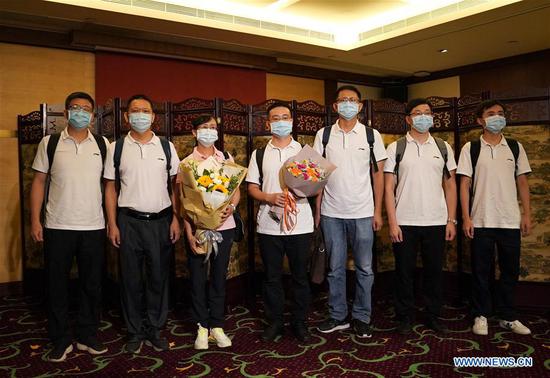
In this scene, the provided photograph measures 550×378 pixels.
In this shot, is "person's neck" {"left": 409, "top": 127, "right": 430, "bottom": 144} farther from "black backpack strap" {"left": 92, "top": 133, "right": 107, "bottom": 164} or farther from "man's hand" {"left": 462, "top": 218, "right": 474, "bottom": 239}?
"black backpack strap" {"left": 92, "top": 133, "right": 107, "bottom": 164}

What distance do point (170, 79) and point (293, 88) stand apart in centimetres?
216

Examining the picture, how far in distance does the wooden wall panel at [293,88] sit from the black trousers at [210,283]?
469 cm

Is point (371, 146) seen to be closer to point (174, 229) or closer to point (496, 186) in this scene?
point (496, 186)

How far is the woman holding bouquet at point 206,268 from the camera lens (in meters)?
3.13

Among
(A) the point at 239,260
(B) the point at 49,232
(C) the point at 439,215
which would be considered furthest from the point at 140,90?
(C) the point at 439,215

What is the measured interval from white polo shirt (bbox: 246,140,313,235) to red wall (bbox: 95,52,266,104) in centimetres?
347

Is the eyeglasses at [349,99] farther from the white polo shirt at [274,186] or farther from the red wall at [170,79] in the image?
the red wall at [170,79]

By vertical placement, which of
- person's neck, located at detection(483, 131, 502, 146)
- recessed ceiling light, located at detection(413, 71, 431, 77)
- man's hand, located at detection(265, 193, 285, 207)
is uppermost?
recessed ceiling light, located at detection(413, 71, 431, 77)

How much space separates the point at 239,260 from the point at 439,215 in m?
1.85

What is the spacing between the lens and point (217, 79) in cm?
694

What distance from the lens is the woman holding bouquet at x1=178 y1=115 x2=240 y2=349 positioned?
3.13m

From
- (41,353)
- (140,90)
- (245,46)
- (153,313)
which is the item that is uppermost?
(245,46)

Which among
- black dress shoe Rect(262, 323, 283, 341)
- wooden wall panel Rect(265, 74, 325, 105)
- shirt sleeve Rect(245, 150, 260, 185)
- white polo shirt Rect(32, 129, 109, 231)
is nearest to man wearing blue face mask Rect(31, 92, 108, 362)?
white polo shirt Rect(32, 129, 109, 231)

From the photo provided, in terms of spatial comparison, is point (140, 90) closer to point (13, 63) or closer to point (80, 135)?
point (13, 63)
